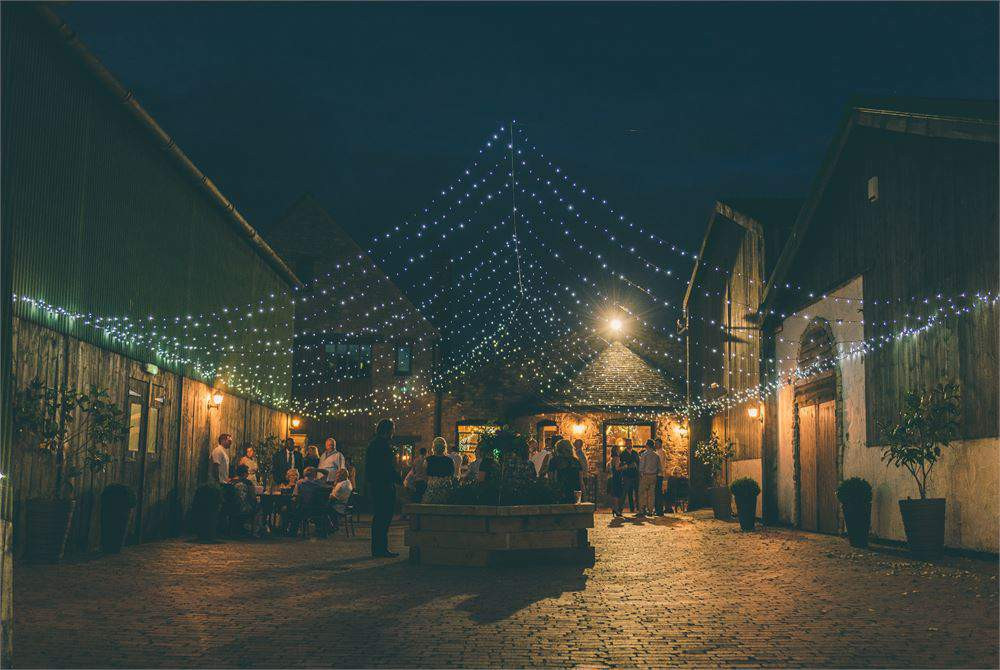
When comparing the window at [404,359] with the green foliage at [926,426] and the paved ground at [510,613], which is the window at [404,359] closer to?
the paved ground at [510,613]

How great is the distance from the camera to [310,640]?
654 centimetres

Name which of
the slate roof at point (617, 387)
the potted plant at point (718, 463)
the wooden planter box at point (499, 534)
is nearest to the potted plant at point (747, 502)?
the potted plant at point (718, 463)

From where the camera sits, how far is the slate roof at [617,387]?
109 ft

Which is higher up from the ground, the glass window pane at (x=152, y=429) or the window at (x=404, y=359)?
the window at (x=404, y=359)

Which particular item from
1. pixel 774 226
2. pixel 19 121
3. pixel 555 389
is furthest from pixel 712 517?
pixel 19 121

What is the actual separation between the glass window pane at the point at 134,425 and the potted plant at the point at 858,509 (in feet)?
34.9

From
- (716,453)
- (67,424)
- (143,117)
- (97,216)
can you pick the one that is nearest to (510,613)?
(67,424)

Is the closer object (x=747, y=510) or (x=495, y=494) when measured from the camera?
(x=495, y=494)

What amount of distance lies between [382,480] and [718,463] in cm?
1449

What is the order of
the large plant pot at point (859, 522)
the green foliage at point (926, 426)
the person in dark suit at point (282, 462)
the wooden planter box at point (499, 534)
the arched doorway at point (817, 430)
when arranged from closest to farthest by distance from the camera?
the wooden planter box at point (499, 534)
the green foliage at point (926, 426)
the large plant pot at point (859, 522)
the arched doorway at point (817, 430)
the person in dark suit at point (282, 462)

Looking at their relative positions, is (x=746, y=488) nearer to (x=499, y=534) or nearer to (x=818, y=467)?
(x=818, y=467)

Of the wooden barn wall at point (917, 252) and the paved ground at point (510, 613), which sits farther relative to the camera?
the wooden barn wall at point (917, 252)

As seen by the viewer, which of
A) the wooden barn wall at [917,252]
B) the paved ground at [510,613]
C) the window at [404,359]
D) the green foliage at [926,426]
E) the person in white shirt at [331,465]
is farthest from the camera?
the window at [404,359]

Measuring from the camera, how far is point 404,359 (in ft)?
113
